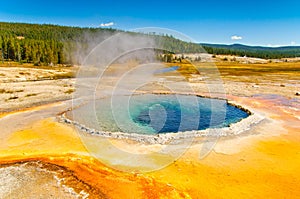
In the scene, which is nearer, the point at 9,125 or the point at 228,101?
the point at 9,125

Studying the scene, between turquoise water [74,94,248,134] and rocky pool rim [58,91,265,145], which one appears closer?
rocky pool rim [58,91,265,145]

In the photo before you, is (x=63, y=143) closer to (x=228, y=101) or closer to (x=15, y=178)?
(x=15, y=178)

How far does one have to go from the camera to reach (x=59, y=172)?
9.17m

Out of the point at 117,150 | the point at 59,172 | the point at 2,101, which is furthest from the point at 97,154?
the point at 2,101

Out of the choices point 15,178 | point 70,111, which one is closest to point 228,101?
point 70,111

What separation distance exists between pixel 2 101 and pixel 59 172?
15.8m

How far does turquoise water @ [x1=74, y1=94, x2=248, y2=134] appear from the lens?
1586 centimetres

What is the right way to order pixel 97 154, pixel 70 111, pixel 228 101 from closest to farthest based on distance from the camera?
pixel 97 154, pixel 70 111, pixel 228 101

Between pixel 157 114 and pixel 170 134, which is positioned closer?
pixel 170 134

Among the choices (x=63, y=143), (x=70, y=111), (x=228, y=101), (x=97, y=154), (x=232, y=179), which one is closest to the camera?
(x=232, y=179)

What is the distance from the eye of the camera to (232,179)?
28.9 feet

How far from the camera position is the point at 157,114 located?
19359 millimetres

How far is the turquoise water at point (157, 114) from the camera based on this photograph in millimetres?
15859

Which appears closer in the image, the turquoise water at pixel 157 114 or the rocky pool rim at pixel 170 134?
the rocky pool rim at pixel 170 134
